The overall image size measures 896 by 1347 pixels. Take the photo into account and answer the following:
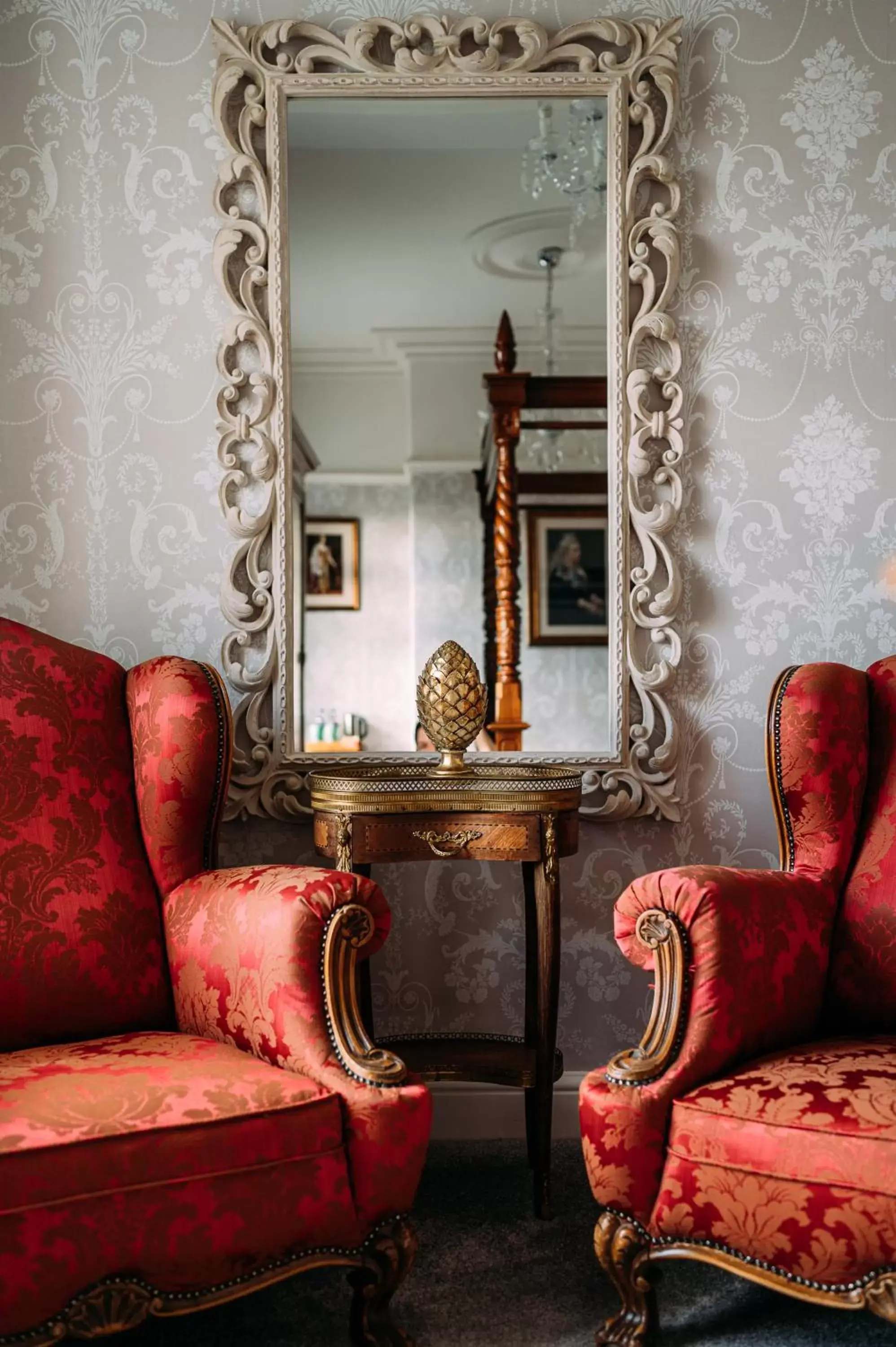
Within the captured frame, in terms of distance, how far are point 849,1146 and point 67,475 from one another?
6.20 feet

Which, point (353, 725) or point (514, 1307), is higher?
point (353, 725)

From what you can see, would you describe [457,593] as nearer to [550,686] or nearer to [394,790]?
[550,686]

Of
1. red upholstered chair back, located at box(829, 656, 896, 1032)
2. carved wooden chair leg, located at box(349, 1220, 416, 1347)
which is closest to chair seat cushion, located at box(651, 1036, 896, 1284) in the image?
red upholstered chair back, located at box(829, 656, 896, 1032)

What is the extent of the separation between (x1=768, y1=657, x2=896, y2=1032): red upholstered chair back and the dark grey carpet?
43 cm

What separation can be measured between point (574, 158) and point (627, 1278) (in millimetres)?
2059

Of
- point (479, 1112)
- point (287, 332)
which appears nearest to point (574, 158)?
point (287, 332)

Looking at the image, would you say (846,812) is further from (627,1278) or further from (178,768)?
(178,768)

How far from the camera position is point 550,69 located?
2246mm

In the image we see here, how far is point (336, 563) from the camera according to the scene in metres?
2.26

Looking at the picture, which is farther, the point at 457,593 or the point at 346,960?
the point at 457,593

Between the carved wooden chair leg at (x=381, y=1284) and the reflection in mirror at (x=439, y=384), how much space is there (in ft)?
3.48

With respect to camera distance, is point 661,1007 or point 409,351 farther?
point 409,351

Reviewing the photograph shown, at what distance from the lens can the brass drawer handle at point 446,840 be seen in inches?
74.7

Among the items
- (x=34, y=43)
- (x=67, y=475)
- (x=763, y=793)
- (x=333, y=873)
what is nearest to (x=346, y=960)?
(x=333, y=873)
